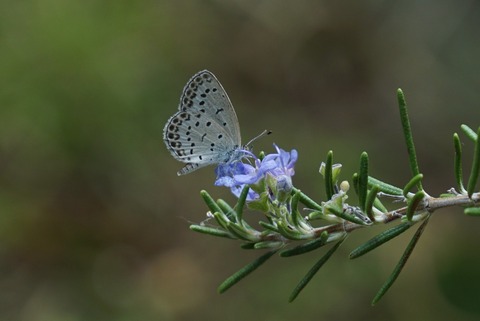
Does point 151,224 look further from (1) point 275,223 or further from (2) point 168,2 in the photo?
(1) point 275,223

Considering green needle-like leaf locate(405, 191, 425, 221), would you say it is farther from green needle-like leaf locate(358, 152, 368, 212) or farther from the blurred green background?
the blurred green background

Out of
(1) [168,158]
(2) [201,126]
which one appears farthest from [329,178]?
(1) [168,158]

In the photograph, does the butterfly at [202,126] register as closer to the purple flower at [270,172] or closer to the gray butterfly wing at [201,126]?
the gray butterfly wing at [201,126]

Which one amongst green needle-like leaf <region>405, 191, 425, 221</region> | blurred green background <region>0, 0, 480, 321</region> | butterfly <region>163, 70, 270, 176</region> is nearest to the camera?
green needle-like leaf <region>405, 191, 425, 221</region>

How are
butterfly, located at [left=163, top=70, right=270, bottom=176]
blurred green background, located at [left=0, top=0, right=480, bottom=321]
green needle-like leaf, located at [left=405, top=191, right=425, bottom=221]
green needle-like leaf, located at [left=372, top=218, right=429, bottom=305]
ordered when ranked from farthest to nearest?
blurred green background, located at [left=0, top=0, right=480, bottom=321] → butterfly, located at [left=163, top=70, right=270, bottom=176] → green needle-like leaf, located at [left=372, top=218, right=429, bottom=305] → green needle-like leaf, located at [left=405, top=191, right=425, bottom=221]

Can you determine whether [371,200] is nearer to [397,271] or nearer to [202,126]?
[397,271]

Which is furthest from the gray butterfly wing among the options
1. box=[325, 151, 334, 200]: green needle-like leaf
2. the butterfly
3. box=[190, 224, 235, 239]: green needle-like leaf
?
box=[325, 151, 334, 200]: green needle-like leaf

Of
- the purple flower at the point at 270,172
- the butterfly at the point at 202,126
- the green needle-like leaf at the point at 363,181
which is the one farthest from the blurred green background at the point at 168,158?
the green needle-like leaf at the point at 363,181
